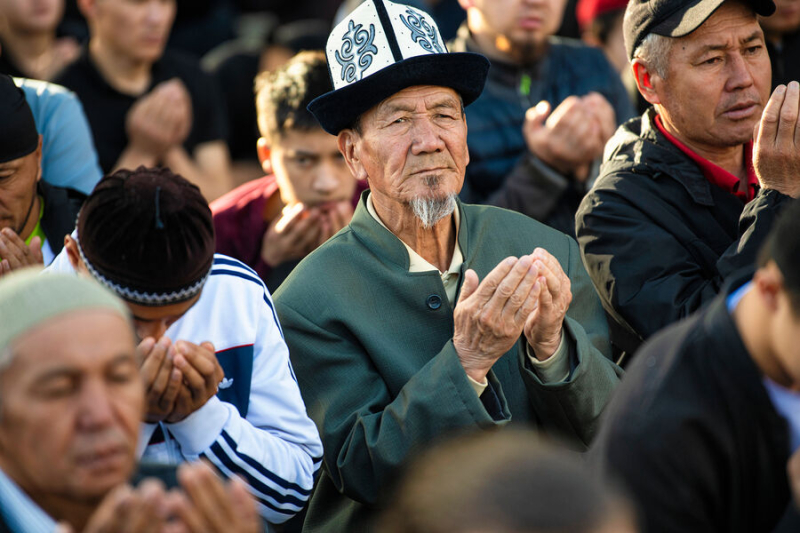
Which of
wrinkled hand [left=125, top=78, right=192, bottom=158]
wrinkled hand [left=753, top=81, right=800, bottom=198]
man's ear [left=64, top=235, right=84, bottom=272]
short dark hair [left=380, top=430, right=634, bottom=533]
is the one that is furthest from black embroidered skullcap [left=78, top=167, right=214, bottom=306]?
wrinkled hand [left=125, top=78, right=192, bottom=158]

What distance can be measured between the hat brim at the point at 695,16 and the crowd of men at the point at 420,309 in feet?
0.07

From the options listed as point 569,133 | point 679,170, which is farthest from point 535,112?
point 679,170

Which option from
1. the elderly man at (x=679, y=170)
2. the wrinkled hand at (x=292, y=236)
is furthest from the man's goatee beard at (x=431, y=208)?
the wrinkled hand at (x=292, y=236)

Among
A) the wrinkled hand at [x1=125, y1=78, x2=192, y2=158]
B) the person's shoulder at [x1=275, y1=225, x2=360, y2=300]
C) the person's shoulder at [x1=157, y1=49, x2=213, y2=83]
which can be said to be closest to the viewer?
the person's shoulder at [x1=275, y1=225, x2=360, y2=300]

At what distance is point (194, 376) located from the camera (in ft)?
8.81

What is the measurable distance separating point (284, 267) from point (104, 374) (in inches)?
90.7

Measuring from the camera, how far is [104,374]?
2.17m

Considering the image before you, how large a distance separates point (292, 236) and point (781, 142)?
1967mm

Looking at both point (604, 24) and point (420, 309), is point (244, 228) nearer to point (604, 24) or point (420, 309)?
point (420, 309)

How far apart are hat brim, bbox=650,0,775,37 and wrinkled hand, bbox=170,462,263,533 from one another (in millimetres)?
2400

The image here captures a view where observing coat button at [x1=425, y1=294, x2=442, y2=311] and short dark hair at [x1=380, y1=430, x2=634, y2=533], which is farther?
coat button at [x1=425, y1=294, x2=442, y2=311]

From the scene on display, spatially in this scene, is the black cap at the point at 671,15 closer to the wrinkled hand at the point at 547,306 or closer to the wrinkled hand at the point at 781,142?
the wrinkled hand at the point at 781,142

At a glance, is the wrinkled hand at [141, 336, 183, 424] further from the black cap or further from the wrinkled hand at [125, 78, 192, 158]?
the wrinkled hand at [125, 78, 192, 158]

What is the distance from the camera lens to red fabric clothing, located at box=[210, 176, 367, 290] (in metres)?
4.50
